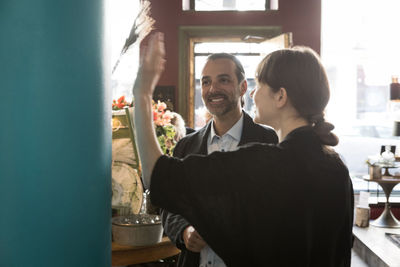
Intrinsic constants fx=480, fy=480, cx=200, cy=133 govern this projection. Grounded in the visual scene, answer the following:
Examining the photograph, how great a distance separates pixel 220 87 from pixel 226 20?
14.4 ft

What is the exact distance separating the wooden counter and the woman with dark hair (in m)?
1.04

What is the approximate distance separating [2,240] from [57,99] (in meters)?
0.41

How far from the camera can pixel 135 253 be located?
2.07 m

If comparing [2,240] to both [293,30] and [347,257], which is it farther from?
[293,30]

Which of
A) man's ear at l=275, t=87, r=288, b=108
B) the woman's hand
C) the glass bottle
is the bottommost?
the glass bottle

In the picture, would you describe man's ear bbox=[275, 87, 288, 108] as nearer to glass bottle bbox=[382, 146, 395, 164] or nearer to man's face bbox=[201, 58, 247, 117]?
man's face bbox=[201, 58, 247, 117]

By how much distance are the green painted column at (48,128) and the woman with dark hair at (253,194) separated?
295mm

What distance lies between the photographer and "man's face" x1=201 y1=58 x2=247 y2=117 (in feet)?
6.98

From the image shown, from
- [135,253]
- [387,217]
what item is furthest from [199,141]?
[387,217]

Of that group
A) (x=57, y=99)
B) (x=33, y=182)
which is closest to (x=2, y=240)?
(x=33, y=182)

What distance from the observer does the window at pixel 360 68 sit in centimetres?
698

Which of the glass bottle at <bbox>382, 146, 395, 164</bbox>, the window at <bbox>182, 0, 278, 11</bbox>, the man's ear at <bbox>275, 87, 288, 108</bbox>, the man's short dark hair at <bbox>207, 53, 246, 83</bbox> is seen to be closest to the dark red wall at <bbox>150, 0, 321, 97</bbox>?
the window at <bbox>182, 0, 278, 11</bbox>

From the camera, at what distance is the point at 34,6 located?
48.9 inches

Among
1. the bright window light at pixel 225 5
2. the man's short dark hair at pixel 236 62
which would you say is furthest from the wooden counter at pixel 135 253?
the bright window light at pixel 225 5
